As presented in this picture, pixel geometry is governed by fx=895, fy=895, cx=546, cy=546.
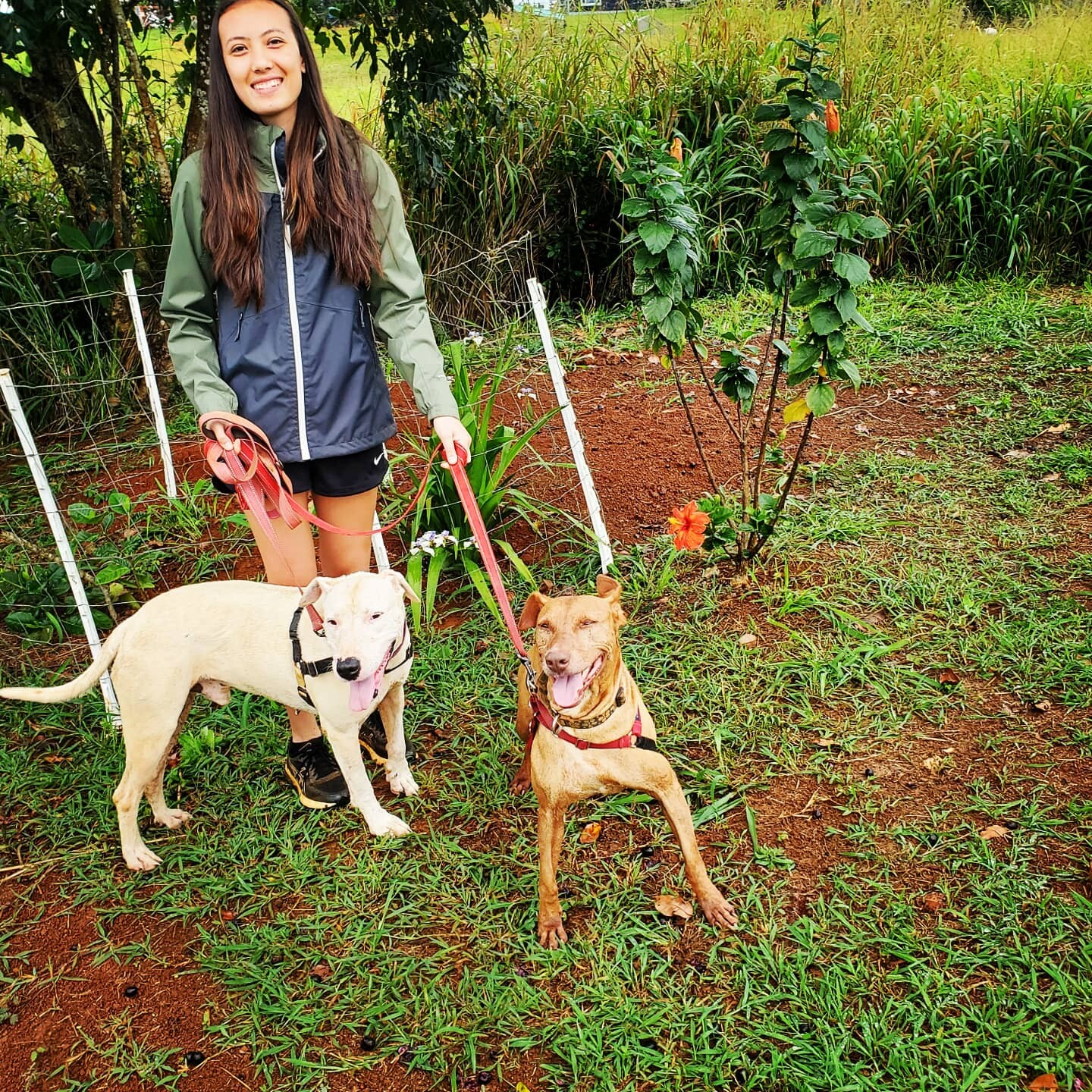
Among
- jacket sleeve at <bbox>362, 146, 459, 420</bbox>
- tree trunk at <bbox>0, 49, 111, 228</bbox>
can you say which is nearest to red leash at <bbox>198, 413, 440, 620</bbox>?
jacket sleeve at <bbox>362, 146, 459, 420</bbox>

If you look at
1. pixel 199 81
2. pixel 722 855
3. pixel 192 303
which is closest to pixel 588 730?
pixel 722 855

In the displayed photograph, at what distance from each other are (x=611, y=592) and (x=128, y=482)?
3.48 m

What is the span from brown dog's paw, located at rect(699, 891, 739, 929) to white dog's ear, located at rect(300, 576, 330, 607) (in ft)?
4.39

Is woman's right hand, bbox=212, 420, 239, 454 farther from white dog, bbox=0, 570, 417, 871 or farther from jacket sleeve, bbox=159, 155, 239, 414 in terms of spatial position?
white dog, bbox=0, 570, 417, 871

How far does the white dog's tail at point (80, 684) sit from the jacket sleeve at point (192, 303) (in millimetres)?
727

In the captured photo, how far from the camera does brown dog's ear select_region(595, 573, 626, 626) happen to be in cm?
233

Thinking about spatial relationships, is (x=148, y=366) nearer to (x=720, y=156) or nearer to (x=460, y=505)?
(x=460, y=505)

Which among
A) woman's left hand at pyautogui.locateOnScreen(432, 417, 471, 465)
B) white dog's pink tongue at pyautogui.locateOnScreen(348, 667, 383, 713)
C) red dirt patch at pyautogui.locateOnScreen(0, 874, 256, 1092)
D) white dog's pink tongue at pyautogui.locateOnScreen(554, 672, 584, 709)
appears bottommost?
red dirt patch at pyautogui.locateOnScreen(0, 874, 256, 1092)

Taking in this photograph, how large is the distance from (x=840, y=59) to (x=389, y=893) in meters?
7.36

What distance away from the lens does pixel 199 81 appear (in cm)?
488

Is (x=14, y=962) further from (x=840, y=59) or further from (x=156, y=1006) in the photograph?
(x=840, y=59)

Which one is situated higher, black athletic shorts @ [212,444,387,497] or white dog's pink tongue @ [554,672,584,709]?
black athletic shorts @ [212,444,387,497]

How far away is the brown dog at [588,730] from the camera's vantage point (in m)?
2.15

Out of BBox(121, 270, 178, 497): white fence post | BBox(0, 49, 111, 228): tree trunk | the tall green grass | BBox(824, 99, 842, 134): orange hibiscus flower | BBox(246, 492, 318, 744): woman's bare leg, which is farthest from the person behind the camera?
the tall green grass
